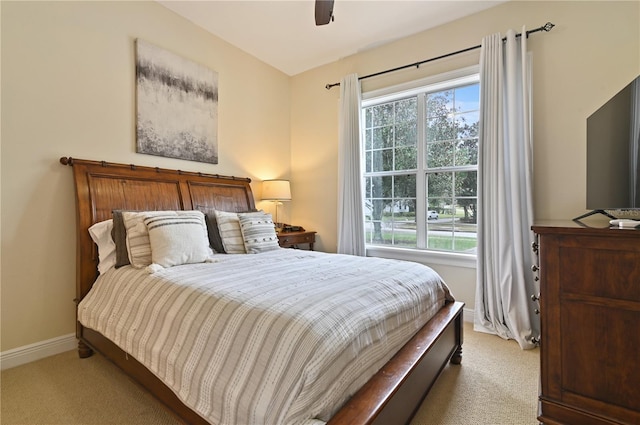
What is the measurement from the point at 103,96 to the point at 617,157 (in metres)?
3.64

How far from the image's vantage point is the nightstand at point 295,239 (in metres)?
3.41

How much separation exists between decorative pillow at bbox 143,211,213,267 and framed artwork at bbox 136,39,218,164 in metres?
0.96

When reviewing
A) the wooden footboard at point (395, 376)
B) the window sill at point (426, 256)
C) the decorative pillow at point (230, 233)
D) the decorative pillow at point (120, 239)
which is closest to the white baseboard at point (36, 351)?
the wooden footboard at point (395, 376)

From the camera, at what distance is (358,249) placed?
11.4ft

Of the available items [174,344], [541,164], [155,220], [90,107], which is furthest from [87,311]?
[541,164]

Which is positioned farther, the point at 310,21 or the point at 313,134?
the point at 313,134

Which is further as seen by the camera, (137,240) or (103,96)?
(103,96)

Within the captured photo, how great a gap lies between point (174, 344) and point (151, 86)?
242 centimetres

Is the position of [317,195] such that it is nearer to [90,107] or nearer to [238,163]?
[238,163]

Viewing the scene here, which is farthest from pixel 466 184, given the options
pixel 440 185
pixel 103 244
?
pixel 103 244

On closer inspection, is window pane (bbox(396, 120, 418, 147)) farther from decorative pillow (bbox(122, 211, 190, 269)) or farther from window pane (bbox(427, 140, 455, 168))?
decorative pillow (bbox(122, 211, 190, 269))

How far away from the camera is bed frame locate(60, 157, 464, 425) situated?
1185mm

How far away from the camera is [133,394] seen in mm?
1749

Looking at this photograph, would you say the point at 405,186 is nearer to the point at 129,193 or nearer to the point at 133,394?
the point at 129,193
